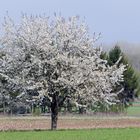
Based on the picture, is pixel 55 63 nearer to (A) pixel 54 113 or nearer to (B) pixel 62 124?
(A) pixel 54 113

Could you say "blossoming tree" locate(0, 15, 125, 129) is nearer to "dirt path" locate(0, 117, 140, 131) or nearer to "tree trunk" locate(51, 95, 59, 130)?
"tree trunk" locate(51, 95, 59, 130)

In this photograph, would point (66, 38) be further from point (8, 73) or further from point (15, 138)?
point (15, 138)

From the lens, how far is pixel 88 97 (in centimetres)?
3547

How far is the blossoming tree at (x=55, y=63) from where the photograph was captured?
3409cm

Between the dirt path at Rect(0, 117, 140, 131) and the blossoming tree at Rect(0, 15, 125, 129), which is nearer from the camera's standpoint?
the blossoming tree at Rect(0, 15, 125, 129)

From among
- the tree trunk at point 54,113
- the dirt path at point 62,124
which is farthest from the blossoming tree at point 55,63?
the dirt path at point 62,124

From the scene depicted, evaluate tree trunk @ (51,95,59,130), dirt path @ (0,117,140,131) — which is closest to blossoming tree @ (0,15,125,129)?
tree trunk @ (51,95,59,130)

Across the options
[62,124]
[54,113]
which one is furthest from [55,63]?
[62,124]

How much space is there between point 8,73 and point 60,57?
3.73m

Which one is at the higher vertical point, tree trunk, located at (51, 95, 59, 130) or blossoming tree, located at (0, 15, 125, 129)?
blossoming tree, located at (0, 15, 125, 129)

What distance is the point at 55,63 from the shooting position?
111 ft

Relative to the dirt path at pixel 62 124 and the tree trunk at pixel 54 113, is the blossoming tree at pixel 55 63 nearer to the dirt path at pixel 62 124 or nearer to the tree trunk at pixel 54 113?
the tree trunk at pixel 54 113

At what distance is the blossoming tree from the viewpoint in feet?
112

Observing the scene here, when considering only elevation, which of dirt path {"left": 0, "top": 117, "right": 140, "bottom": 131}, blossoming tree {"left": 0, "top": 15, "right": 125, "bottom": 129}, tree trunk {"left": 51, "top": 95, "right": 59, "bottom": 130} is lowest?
dirt path {"left": 0, "top": 117, "right": 140, "bottom": 131}
